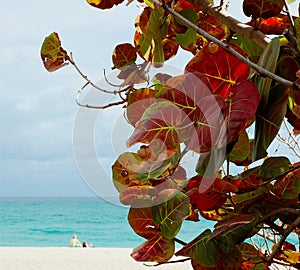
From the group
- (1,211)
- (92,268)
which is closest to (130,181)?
(92,268)

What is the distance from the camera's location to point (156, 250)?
265 millimetres

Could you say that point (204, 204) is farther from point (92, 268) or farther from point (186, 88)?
point (92, 268)

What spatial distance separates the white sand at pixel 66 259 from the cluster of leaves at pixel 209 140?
12.5 ft

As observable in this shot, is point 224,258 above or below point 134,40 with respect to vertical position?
below

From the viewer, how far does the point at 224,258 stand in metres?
0.26

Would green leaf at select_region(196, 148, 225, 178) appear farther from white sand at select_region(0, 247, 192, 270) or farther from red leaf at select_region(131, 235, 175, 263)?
white sand at select_region(0, 247, 192, 270)

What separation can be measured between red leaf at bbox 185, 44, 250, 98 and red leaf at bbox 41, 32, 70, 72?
0.51ft

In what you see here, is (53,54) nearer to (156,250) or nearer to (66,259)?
(156,250)

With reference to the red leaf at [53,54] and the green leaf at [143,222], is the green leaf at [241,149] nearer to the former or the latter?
the green leaf at [143,222]

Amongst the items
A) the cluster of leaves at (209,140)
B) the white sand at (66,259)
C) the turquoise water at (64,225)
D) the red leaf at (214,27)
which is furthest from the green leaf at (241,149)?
the turquoise water at (64,225)

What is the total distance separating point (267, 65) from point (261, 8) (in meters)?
0.08

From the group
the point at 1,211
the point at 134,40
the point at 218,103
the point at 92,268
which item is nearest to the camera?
the point at 218,103

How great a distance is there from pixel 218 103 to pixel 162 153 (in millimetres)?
36

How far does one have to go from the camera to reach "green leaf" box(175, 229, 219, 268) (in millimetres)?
253
